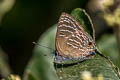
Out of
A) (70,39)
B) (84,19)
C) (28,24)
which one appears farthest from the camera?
(28,24)

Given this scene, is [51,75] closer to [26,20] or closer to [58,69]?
[58,69]

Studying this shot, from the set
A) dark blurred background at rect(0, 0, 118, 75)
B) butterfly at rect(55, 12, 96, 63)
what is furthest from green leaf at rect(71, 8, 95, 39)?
dark blurred background at rect(0, 0, 118, 75)

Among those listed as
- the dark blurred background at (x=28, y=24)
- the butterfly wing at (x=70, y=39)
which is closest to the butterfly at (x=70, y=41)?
the butterfly wing at (x=70, y=39)

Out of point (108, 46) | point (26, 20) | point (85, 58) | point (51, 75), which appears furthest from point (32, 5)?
point (85, 58)

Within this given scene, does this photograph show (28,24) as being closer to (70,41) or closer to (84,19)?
(70,41)

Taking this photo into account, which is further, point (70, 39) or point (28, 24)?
point (28, 24)

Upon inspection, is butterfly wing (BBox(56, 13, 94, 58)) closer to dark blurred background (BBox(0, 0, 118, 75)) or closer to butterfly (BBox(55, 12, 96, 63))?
butterfly (BBox(55, 12, 96, 63))

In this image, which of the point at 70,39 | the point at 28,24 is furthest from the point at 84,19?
the point at 28,24
